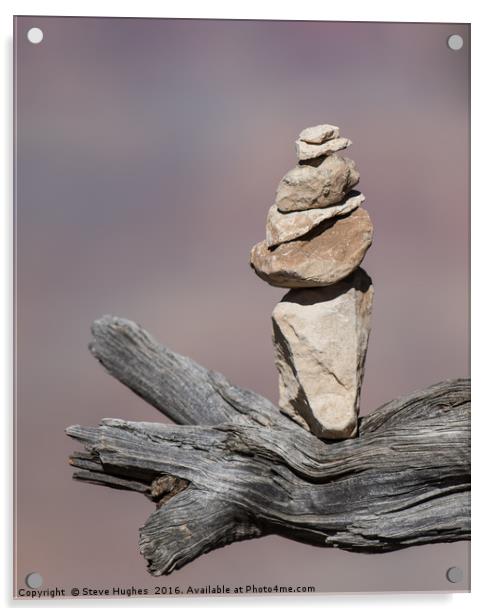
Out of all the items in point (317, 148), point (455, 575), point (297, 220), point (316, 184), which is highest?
point (317, 148)

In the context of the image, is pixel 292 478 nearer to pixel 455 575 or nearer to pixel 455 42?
pixel 455 575

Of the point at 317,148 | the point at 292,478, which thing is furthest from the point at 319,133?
the point at 292,478

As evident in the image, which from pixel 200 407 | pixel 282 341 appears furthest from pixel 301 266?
pixel 200 407

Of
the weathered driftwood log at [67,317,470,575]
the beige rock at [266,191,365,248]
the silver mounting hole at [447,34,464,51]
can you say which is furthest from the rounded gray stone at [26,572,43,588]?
the silver mounting hole at [447,34,464,51]

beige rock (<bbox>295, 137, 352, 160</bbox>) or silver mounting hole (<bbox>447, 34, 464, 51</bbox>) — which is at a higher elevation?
silver mounting hole (<bbox>447, 34, 464, 51</bbox>)

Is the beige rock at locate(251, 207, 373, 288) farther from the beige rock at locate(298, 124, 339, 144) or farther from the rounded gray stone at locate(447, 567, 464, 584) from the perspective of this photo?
the rounded gray stone at locate(447, 567, 464, 584)

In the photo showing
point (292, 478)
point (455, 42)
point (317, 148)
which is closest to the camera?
point (317, 148)

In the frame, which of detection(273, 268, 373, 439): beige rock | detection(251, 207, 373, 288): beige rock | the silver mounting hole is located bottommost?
detection(273, 268, 373, 439): beige rock
